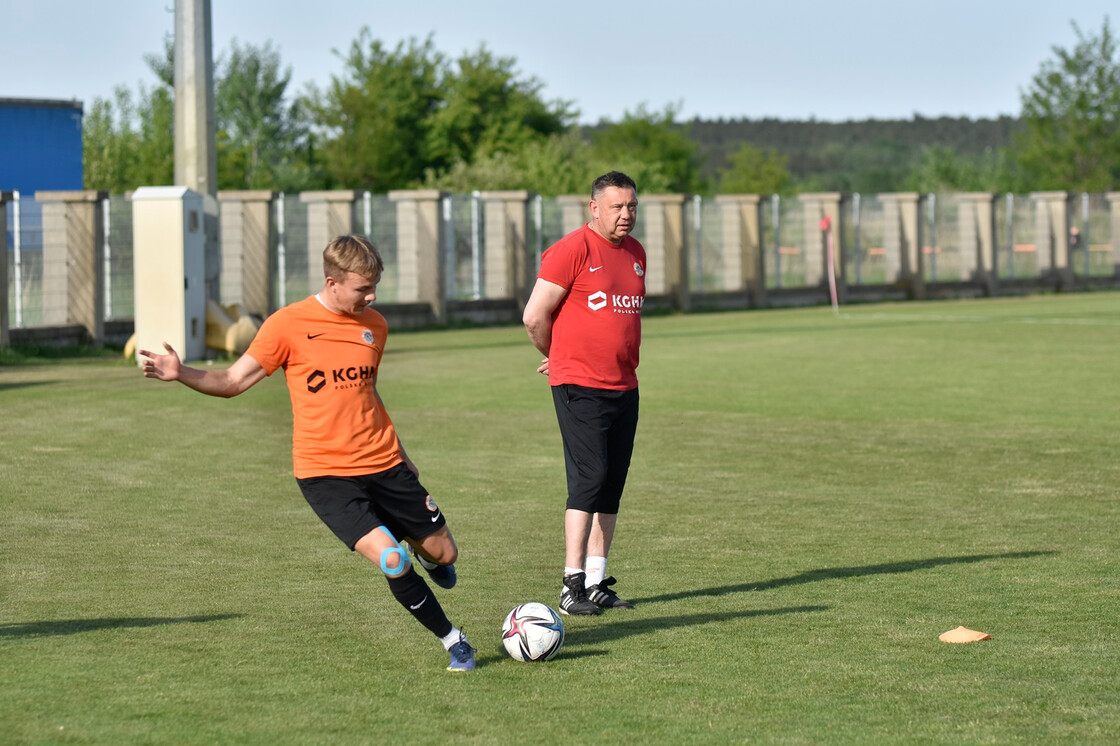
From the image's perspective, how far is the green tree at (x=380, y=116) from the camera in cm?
6712

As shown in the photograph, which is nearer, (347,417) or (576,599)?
(347,417)

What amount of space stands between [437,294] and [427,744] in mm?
26374

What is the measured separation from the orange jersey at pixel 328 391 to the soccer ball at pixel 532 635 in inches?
30.8

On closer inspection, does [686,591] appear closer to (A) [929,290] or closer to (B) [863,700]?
(B) [863,700]

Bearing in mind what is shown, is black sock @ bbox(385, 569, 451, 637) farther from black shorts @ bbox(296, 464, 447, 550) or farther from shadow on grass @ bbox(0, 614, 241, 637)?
shadow on grass @ bbox(0, 614, 241, 637)

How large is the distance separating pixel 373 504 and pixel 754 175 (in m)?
80.8

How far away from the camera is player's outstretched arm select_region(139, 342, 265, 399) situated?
18.4 ft

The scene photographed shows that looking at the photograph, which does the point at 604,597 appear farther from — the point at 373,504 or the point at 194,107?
the point at 194,107

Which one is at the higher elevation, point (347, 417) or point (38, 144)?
point (38, 144)

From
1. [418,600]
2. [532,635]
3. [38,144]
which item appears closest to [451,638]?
[418,600]

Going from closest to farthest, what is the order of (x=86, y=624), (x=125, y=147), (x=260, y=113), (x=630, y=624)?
(x=86, y=624)
(x=630, y=624)
(x=125, y=147)
(x=260, y=113)

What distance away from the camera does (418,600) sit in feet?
18.7

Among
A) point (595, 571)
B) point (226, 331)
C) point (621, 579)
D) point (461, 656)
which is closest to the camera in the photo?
point (461, 656)

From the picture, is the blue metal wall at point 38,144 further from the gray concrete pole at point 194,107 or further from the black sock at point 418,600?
the black sock at point 418,600
